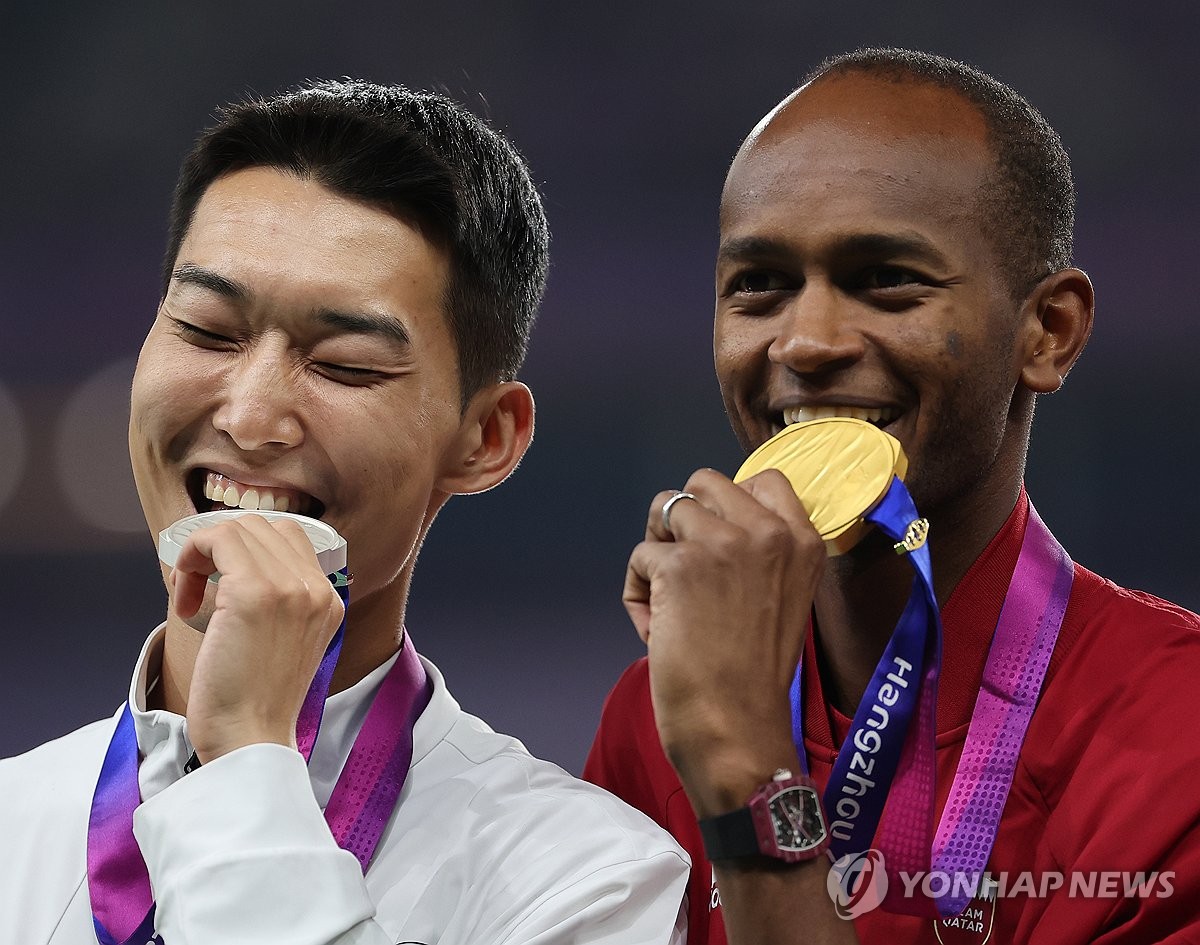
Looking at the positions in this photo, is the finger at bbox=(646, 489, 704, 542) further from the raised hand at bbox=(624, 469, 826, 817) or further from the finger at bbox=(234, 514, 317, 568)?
the finger at bbox=(234, 514, 317, 568)

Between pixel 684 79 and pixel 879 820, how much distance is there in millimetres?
3330

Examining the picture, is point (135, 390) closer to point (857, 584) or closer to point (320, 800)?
point (320, 800)

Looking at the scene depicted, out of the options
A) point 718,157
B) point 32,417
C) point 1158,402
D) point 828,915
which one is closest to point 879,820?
point 828,915

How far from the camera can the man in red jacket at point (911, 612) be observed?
5.64 ft

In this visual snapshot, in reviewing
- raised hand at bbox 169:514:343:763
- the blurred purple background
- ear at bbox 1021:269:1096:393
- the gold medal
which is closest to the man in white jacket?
raised hand at bbox 169:514:343:763

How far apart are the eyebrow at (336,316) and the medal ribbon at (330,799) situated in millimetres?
334

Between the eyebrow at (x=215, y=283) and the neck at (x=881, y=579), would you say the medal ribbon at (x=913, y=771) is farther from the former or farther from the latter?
the eyebrow at (x=215, y=283)

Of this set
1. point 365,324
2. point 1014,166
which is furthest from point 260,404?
point 1014,166

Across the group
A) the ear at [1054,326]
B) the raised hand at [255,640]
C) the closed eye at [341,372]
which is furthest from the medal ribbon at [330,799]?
the ear at [1054,326]

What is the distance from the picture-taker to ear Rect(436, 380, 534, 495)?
7.54 ft

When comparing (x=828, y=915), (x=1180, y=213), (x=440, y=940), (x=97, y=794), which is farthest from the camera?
(x=1180, y=213)

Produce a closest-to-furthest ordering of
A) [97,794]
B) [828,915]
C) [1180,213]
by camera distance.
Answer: [828,915]
[97,794]
[1180,213]

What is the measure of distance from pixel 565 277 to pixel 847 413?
114 inches

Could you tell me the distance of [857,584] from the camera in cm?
218
